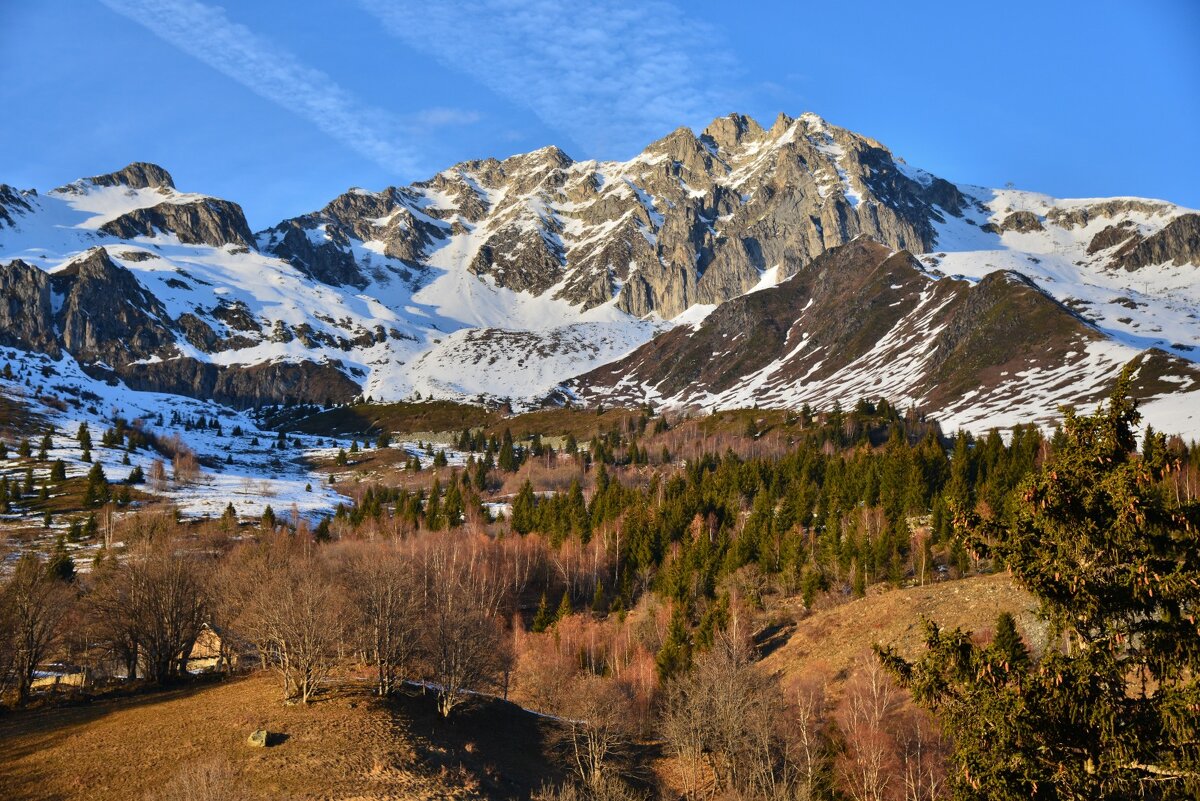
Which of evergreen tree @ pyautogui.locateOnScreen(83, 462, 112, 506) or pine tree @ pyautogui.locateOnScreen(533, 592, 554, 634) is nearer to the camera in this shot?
pine tree @ pyautogui.locateOnScreen(533, 592, 554, 634)

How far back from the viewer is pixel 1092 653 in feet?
46.2

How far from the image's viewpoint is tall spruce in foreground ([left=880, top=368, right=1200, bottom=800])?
531 inches

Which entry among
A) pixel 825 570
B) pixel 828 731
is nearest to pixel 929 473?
pixel 825 570

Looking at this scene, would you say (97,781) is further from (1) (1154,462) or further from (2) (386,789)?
(1) (1154,462)

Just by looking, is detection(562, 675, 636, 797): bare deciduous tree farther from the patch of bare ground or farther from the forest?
the patch of bare ground

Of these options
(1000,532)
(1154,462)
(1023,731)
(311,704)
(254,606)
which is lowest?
(311,704)

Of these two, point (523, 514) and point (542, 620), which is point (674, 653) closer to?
point (542, 620)

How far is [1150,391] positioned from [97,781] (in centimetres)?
20638

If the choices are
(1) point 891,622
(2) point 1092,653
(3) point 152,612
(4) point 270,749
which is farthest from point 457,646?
(2) point 1092,653

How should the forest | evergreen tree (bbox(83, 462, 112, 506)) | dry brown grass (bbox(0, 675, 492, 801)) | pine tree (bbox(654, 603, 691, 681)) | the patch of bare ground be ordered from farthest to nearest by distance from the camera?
evergreen tree (bbox(83, 462, 112, 506))
pine tree (bbox(654, 603, 691, 681))
the patch of bare ground
dry brown grass (bbox(0, 675, 492, 801))
the forest

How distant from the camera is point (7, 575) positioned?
94125 millimetres

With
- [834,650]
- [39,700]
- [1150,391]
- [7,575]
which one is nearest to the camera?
[39,700]

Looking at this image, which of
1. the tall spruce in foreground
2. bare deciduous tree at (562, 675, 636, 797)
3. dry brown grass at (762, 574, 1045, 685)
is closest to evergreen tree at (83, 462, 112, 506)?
bare deciduous tree at (562, 675, 636, 797)

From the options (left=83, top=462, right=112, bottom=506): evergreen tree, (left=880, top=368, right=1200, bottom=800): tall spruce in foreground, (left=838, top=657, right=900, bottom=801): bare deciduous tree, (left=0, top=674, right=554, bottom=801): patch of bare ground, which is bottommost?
(left=838, top=657, right=900, bottom=801): bare deciduous tree
